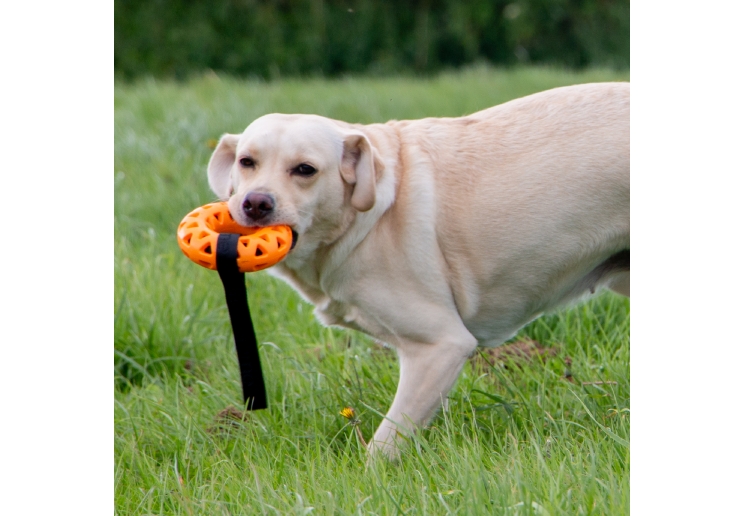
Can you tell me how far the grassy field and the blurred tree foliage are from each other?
9009mm

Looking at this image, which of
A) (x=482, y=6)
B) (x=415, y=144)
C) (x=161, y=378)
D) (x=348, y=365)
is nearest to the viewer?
(x=415, y=144)

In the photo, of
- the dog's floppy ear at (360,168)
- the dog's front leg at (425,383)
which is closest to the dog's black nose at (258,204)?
the dog's floppy ear at (360,168)

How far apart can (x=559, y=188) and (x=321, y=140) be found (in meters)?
0.87

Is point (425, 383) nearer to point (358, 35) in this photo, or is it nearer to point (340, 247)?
point (340, 247)

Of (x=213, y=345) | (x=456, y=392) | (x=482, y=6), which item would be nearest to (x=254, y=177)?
(x=456, y=392)

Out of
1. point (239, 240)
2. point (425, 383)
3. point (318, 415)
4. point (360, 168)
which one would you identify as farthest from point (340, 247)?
point (318, 415)

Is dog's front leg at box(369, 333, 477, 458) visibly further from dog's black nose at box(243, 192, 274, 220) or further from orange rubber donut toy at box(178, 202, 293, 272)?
dog's black nose at box(243, 192, 274, 220)

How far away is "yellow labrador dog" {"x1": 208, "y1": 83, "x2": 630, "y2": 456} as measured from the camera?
3021 mm

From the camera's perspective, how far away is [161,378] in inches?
160

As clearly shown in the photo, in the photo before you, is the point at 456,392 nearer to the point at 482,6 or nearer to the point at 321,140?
the point at 321,140

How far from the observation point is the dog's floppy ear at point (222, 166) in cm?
329

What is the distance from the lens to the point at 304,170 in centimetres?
299

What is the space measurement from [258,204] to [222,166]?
1.75 feet

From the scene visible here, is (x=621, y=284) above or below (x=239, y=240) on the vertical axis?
below
